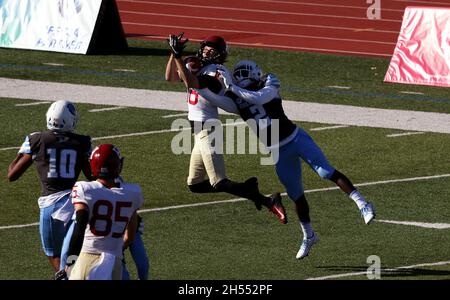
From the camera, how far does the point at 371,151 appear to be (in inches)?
784

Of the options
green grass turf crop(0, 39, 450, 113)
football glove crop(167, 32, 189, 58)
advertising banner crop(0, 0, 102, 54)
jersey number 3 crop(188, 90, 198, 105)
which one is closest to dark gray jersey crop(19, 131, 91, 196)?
football glove crop(167, 32, 189, 58)

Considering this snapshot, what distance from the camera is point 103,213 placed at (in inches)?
418

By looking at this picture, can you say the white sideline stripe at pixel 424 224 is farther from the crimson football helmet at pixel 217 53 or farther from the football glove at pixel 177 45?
the football glove at pixel 177 45

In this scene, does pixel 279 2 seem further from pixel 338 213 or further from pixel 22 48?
pixel 338 213

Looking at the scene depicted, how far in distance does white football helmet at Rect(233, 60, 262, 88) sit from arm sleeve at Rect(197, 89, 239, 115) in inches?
10.3

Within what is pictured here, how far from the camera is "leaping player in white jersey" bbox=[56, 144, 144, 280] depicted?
10.6m

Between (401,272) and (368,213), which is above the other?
(368,213)

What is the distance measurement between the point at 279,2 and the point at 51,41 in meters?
8.43

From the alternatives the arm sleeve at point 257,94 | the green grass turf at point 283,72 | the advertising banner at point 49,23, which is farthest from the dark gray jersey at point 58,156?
the advertising banner at point 49,23

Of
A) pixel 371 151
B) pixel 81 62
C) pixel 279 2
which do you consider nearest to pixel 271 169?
pixel 371 151

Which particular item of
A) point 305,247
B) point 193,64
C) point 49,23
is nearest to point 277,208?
point 305,247

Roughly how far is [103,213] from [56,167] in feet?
6.69

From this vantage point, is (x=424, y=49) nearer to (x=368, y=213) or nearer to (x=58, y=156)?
(x=368, y=213)

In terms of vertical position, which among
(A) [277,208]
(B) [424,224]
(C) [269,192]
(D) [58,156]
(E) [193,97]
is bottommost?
(C) [269,192]
